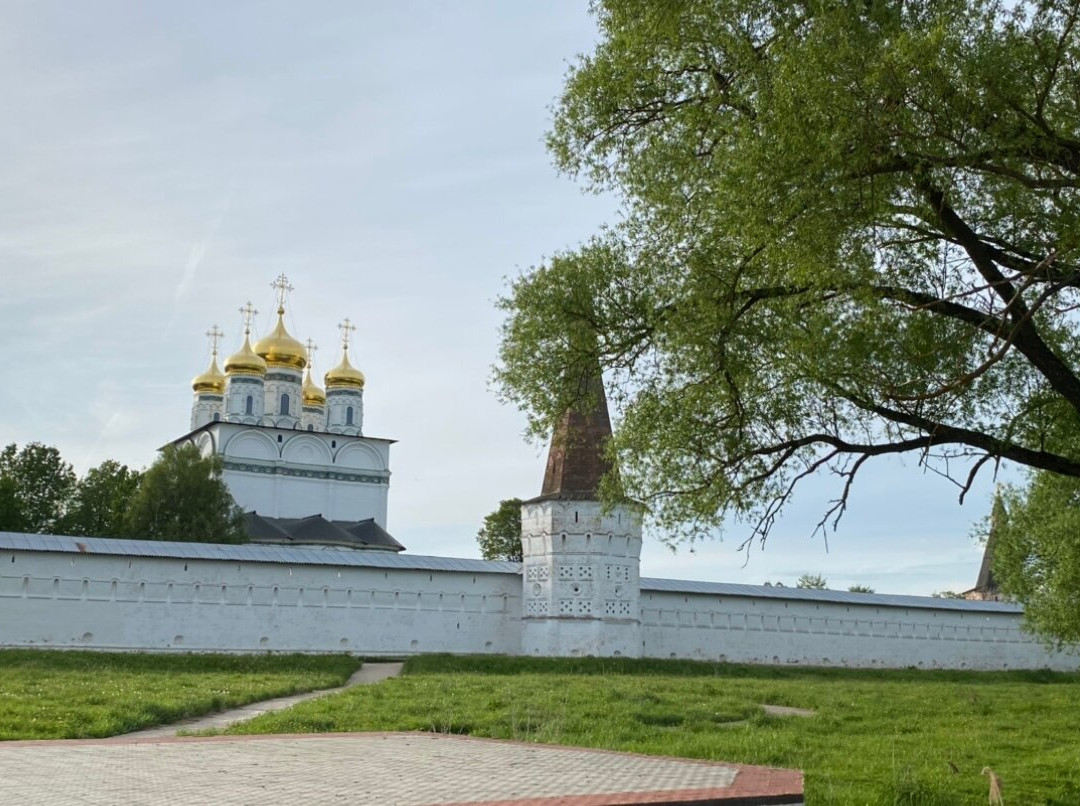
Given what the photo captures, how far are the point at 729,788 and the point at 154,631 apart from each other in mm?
18284

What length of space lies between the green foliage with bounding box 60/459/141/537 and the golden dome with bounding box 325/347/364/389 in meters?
7.60

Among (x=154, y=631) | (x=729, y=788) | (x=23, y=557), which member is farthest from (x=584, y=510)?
(x=729, y=788)

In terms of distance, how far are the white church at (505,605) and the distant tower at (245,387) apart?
46.8 feet

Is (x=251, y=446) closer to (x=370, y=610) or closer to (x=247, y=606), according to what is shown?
Answer: (x=370, y=610)

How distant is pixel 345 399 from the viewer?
43906mm

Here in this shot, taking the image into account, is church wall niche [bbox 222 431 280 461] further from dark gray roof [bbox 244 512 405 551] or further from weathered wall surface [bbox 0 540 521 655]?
weathered wall surface [bbox 0 540 521 655]

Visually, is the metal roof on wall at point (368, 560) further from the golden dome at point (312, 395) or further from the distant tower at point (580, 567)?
the golden dome at point (312, 395)

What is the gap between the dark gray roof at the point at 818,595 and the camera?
27.7m

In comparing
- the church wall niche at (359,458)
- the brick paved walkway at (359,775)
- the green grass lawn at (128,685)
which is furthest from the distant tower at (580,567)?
the brick paved walkway at (359,775)

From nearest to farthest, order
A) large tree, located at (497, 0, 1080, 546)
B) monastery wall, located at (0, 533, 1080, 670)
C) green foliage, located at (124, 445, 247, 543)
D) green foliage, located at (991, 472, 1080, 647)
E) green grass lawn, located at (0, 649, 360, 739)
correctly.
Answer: large tree, located at (497, 0, 1080, 546), green grass lawn, located at (0, 649, 360, 739), green foliage, located at (991, 472, 1080, 647), monastery wall, located at (0, 533, 1080, 670), green foliage, located at (124, 445, 247, 543)

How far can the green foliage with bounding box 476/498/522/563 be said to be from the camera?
4522cm

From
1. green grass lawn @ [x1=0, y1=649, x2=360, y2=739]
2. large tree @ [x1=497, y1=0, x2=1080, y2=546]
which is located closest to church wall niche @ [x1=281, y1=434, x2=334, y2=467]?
green grass lawn @ [x1=0, y1=649, x2=360, y2=739]

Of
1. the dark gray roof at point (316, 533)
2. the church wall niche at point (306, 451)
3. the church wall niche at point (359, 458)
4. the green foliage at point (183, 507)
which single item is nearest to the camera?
the green foliage at point (183, 507)

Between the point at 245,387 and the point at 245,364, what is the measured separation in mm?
902
